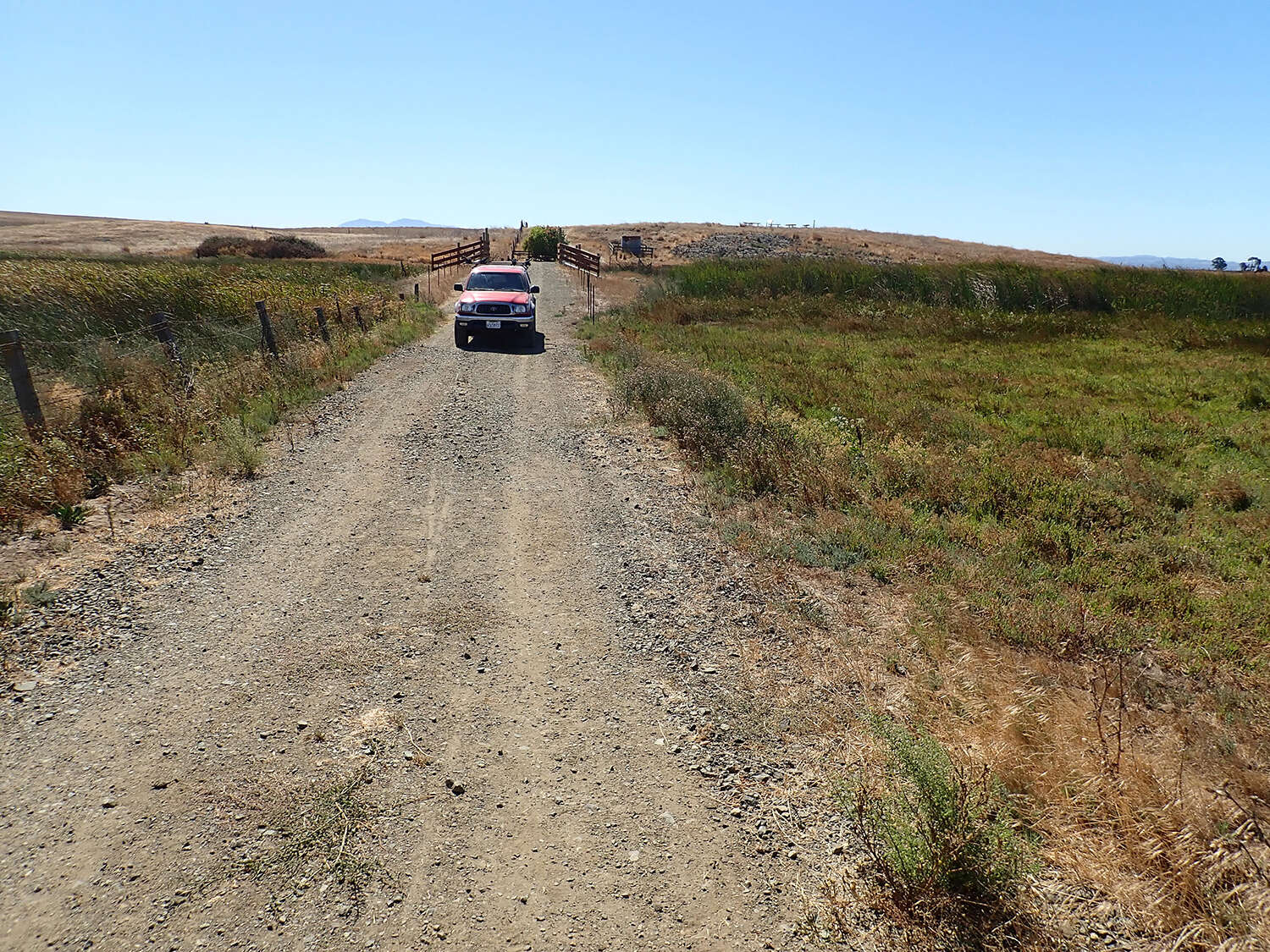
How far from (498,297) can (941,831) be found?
17.0 meters

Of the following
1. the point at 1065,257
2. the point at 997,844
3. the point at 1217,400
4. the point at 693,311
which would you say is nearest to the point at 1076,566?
the point at 997,844

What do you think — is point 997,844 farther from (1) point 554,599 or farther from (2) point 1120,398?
(2) point 1120,398

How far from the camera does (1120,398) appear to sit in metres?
14.1

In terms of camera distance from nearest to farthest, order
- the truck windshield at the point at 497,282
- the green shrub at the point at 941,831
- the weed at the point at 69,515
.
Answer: the green shrub at the point at 941,831 < the weed at the point at 69,515 < the truck windshield at the point at 497,282

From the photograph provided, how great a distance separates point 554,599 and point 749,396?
7819 mm

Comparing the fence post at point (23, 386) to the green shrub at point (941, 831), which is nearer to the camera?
the green shrub at point (941, 831)

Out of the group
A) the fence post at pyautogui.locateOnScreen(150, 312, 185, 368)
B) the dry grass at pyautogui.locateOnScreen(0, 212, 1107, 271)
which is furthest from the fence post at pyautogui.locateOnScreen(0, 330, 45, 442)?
the dry grass at pyautogui.locateOnScreen(0, 212, 1107, 271)

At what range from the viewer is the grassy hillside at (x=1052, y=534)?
3.51 meters

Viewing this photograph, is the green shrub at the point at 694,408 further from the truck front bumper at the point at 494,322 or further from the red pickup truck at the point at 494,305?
the red pickup truck at the point at 494,305

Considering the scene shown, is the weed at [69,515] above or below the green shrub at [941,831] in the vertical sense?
above

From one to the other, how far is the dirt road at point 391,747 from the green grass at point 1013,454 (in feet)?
7.21

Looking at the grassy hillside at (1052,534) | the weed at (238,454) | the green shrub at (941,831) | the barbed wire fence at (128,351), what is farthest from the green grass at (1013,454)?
the barbed wire fence at (128,351)

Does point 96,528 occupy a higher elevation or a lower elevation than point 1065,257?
lower

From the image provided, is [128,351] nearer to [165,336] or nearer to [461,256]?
[165,336]
